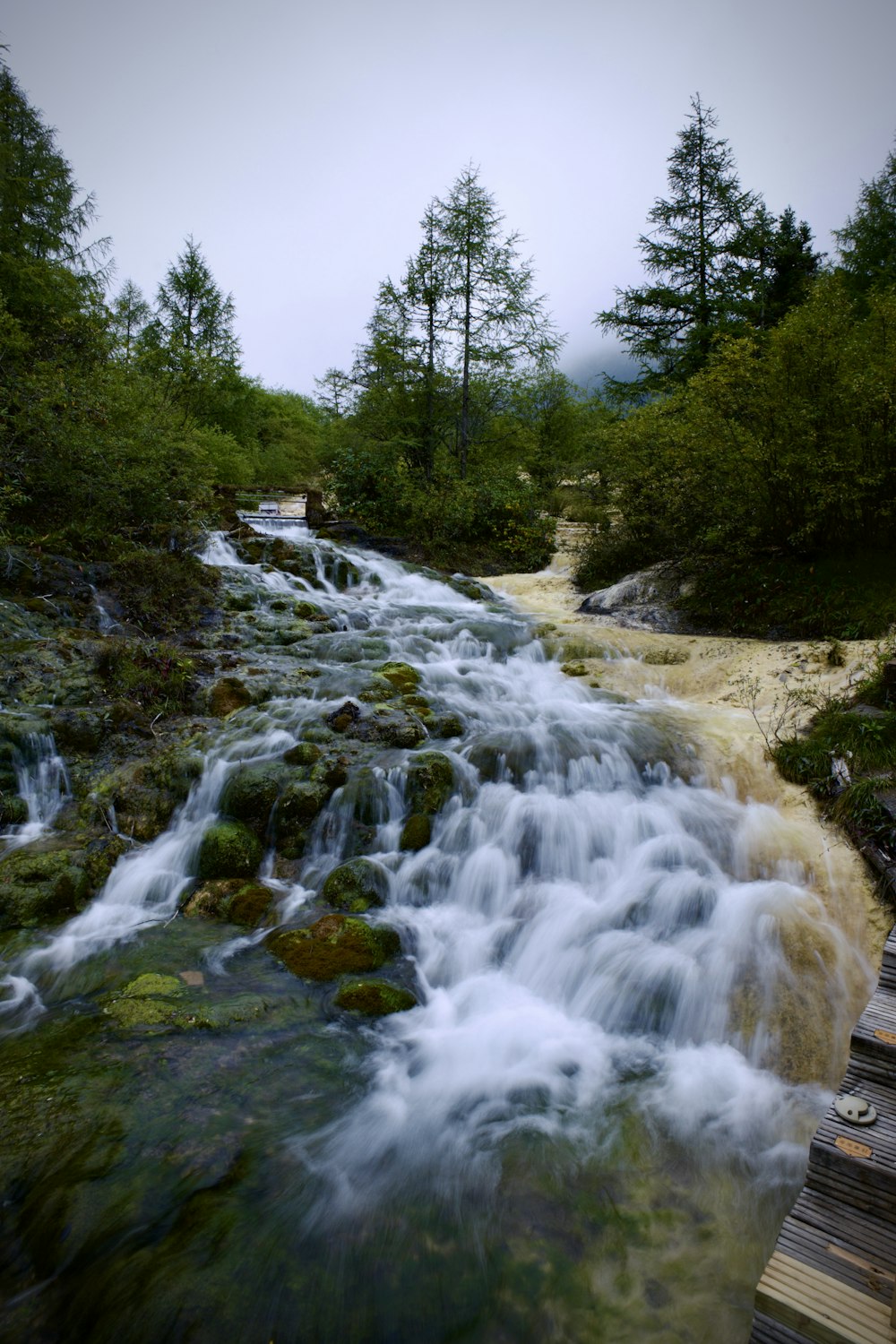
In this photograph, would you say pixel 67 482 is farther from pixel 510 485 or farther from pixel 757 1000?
pixel 510 485

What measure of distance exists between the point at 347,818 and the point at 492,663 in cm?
513

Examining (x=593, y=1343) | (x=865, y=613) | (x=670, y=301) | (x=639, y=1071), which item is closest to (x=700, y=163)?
(x=670, y=301)

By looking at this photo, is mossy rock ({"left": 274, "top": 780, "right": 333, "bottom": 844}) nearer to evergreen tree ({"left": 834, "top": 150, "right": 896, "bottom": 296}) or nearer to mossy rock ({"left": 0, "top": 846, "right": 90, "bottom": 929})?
mossy rock ({"left": 0, "top": 846, "right": 90, "bottom": 929})

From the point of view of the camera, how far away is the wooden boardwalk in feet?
5.82

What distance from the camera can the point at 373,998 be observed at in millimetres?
4438

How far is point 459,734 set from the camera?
25.4ft

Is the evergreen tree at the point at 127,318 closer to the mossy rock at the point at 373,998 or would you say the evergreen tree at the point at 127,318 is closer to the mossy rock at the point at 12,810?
the mossy rock at the point at 12,810

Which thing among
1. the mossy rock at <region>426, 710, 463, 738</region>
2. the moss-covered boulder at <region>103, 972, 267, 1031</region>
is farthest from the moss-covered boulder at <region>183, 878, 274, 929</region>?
the mossy rock at <region>426, 710, 463, 738</region>

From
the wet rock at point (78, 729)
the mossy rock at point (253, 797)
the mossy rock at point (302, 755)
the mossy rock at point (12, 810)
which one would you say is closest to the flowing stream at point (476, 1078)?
the mossy rock at point (253, 797)

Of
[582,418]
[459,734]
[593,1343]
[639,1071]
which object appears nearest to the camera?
[593,1343]

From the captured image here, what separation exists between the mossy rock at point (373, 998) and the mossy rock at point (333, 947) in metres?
0.19

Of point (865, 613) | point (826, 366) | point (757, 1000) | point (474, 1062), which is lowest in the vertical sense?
point (474, 1062)

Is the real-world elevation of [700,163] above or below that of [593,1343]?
above

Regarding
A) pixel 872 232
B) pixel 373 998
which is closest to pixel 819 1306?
pixel 373 998
